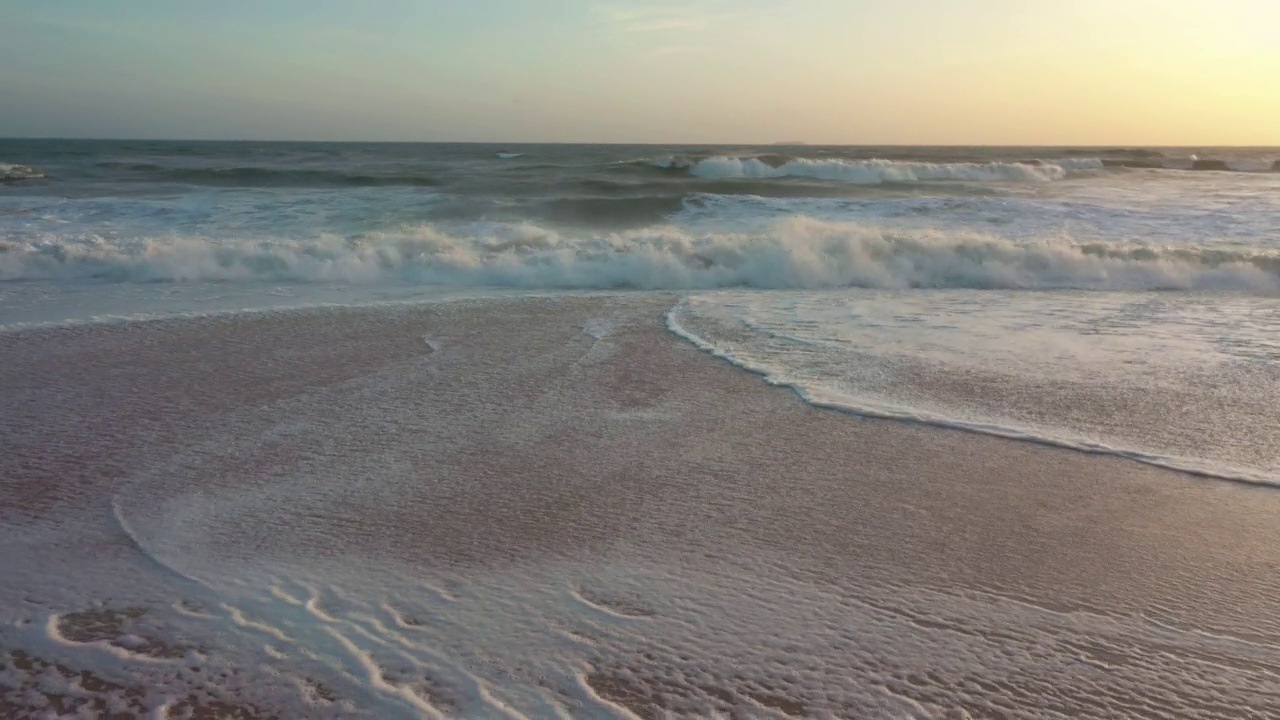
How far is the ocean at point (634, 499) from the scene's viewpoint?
2.77 meters

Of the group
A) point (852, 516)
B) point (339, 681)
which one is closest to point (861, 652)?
point (852, 516)

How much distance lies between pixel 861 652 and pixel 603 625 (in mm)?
809

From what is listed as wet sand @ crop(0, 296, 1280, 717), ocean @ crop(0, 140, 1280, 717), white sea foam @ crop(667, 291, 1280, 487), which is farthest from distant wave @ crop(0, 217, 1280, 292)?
wet sand @ crop(0, 296, 1280, 717)

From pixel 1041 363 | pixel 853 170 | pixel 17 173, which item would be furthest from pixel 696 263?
pixel 17 173

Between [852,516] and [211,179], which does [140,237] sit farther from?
[211,179]

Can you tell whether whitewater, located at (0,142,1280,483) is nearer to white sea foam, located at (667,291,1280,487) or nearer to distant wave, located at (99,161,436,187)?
white sea foam, located at (667,291,1280,487)

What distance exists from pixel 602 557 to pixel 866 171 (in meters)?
32.7

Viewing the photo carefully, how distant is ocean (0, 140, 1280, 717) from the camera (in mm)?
2770

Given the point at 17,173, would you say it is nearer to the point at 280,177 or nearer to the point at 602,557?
the point at 280,177

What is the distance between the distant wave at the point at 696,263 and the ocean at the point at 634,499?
1.77 feet

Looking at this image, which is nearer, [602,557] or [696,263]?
[602,557]

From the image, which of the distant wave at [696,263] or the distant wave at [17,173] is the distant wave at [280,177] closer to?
the distant wave at [17,173]

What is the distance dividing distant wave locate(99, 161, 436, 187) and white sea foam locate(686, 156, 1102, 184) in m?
11.1

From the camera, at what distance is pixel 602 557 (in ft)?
11.7
